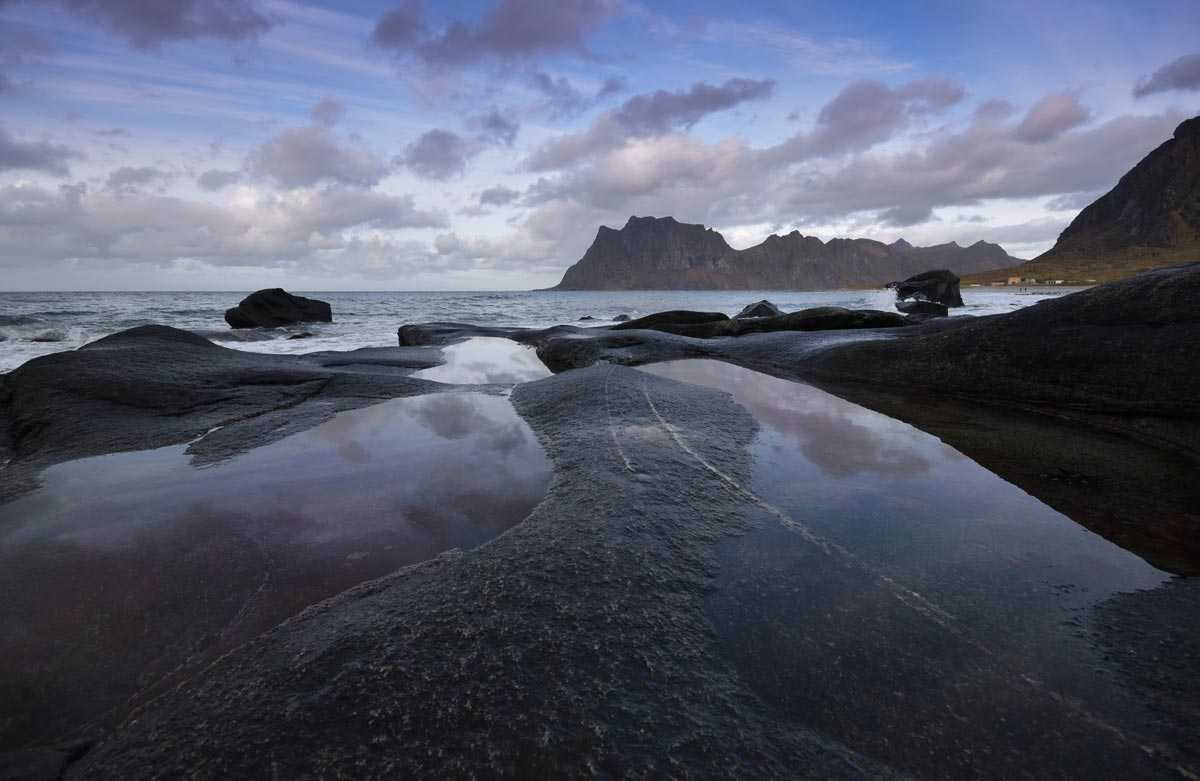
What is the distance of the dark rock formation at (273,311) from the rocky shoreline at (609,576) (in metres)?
21.3

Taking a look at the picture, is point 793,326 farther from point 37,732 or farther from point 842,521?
point 37,732

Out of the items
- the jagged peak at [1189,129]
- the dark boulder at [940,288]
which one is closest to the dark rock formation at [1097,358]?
the dark boulder at [940,288]

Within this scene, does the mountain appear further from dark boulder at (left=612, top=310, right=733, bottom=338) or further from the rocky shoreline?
the rocky shoreline

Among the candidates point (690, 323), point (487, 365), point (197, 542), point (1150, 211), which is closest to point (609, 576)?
point (197, 542)

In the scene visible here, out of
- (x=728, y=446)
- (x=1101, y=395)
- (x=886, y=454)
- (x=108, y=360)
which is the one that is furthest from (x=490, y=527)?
(x=108, y=360)

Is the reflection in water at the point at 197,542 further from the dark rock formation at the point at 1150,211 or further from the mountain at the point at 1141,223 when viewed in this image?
the dark rock formation at the point at 1150,211

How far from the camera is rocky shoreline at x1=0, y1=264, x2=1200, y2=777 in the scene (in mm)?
1397

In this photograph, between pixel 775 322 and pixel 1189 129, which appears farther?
pixel 1189 129

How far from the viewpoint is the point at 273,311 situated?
25938mm

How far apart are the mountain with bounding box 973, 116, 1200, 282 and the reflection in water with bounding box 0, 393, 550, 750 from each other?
119 m

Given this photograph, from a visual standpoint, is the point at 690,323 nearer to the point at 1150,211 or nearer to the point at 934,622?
the point at 934,622

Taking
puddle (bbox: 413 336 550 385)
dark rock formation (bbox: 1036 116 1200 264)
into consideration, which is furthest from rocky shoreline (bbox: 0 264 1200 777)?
dark rock formation (bbox: 1036 116 1200 264)

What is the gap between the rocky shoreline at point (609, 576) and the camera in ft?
4.58

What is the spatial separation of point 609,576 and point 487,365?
8.35m
